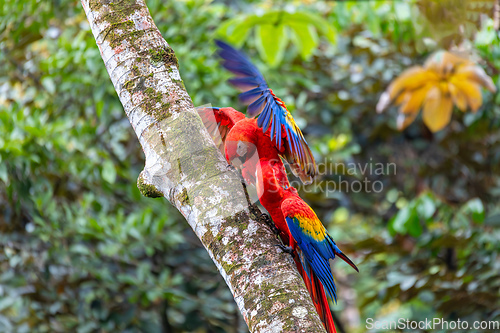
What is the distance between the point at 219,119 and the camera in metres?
1.56

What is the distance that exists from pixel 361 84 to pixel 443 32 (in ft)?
3.70

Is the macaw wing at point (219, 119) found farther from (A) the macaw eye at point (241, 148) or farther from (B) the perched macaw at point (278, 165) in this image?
(A) the macaw eye at point (241, 148)

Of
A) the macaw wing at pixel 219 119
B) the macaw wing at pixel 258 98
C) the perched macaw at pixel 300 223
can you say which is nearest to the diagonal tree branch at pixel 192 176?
the macaw wing at pixel 258 98

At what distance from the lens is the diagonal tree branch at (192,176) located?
0.84 m

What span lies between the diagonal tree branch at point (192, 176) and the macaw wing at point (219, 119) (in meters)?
0.40

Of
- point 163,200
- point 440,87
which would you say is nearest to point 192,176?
point 163,200

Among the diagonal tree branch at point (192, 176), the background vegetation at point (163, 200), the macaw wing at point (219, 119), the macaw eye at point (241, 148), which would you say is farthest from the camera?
the background vegetation at point (163, 200)

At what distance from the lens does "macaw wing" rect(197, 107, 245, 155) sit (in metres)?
1.50

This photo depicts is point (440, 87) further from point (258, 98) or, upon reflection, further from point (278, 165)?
point (258, 98)

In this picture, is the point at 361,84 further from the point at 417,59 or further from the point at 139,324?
the point at 139,324

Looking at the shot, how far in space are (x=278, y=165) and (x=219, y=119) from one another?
13.1 inches

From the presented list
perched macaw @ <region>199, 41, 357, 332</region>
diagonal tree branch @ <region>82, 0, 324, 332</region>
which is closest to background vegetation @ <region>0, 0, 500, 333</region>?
perched macaw @ <region>199, 41, 357, 332</region>

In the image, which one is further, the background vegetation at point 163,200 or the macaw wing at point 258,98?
the background vegetation at point 163,200

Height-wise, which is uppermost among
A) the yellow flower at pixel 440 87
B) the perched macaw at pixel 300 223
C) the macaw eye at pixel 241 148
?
the yellow flower at pixel 440 87
